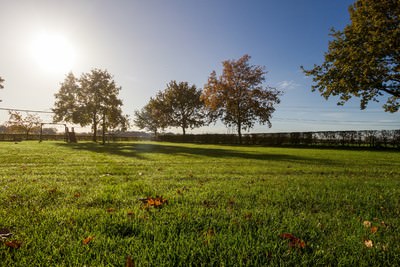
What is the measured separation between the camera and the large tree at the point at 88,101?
33.4m

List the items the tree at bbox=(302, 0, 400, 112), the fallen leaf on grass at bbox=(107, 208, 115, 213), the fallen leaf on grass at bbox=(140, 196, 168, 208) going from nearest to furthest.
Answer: the fallen leaf on grass at bbox=(107, 208, 115, 213)
the fallen leaf on grass at bbox=(140, 196, 168, 208)
the tree at bbox=(302, 0, 400, 112)

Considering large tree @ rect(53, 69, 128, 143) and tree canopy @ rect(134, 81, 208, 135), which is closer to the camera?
large tree @ rect(53, 69, 128, 143)

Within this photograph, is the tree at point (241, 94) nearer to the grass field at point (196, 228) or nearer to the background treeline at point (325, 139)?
the background treeline at point (325, 139)

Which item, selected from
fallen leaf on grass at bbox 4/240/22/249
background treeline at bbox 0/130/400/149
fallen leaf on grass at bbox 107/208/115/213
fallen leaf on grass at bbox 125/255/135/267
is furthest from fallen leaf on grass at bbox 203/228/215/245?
background treeline at bbox 0/130/400/149

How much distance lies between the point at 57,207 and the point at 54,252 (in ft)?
3.88

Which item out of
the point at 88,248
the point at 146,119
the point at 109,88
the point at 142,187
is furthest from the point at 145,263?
the point at 146,119

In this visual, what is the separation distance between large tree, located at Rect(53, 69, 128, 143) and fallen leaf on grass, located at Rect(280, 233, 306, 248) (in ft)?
115

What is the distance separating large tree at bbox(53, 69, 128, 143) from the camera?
3341 centimetres

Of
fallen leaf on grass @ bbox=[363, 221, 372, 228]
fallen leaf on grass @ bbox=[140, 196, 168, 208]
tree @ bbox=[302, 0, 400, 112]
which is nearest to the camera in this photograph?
fallen leaf on grass @ bbox=[363, 221, 372, 228]

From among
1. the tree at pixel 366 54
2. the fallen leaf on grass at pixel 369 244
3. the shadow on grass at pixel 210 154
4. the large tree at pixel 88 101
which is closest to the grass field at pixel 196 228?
the fallen leaf on grass at pixel 369 244

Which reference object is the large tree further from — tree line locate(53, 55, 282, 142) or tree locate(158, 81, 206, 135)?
tree locate(158, 81, 206, 135)

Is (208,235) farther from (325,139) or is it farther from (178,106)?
(178,106)

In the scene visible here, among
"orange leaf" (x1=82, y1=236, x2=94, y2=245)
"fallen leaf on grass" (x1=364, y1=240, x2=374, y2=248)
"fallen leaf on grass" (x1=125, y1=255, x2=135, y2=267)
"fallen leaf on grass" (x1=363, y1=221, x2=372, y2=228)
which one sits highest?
"fallen leaf on grass" (x1=125, y1=255, x2=135, y2=267)

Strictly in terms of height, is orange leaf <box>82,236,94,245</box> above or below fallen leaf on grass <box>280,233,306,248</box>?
above
